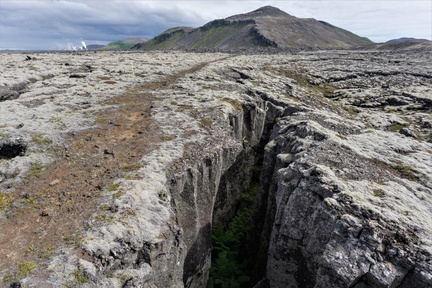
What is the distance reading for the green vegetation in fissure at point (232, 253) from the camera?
18.3 m

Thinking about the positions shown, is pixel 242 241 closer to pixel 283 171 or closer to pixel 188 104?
pixel 283 171

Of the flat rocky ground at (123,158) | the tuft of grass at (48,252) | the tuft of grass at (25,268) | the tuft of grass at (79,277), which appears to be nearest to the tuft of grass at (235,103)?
the flat rocky ground at (123,158)

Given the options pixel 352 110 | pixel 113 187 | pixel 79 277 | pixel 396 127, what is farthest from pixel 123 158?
pixel 352 110

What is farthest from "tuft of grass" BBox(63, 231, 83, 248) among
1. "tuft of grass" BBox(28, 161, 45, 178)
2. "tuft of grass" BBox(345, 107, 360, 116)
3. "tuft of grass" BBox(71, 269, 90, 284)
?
"tuft of grass" BBox(345, 107, 360, 116)

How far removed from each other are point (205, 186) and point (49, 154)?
30.3 ft

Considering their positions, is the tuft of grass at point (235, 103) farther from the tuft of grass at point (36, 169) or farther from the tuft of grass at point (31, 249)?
the tuft of grass at point (31, 249)

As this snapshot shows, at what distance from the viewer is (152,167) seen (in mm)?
16125

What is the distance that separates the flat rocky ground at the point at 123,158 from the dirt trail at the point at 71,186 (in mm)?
52

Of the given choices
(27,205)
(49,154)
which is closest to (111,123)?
(49,154)

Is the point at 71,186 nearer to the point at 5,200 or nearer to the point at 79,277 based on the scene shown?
the point at 5,200

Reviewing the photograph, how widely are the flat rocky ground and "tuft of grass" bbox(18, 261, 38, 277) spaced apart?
4cm

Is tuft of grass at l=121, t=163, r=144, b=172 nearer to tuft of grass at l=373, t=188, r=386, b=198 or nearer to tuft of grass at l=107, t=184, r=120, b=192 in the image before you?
tuft of grass at l=107, t=184, r=120, b=192

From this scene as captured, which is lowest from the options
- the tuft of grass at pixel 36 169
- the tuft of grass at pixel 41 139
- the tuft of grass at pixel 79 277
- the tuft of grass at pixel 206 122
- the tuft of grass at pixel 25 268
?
the tuft of grass at pixel 79 277

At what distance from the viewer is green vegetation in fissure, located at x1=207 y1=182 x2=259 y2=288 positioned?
720 inches
